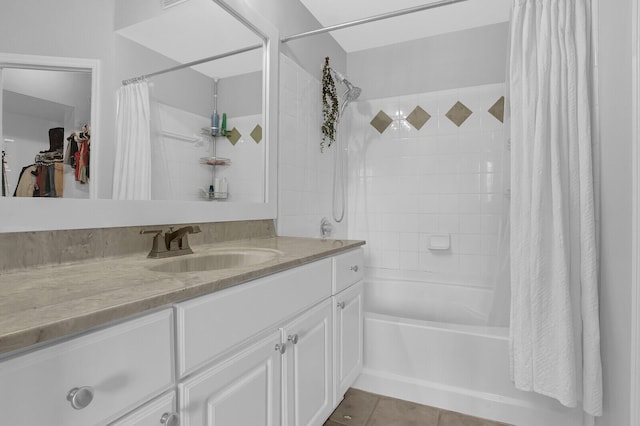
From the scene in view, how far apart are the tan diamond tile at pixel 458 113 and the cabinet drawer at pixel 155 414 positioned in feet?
8.14

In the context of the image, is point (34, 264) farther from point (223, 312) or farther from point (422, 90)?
point (422, 90)

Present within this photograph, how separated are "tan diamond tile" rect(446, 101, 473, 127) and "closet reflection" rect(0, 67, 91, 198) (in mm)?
2279

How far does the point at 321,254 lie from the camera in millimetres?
1345

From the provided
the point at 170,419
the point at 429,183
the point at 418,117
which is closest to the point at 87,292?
the point at 170,419

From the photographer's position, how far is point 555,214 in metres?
1.51

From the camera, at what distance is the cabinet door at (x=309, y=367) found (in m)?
1.15

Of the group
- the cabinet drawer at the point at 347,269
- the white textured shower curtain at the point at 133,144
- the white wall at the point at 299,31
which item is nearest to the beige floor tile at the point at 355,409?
the cabinet drawer at the point at 347,269

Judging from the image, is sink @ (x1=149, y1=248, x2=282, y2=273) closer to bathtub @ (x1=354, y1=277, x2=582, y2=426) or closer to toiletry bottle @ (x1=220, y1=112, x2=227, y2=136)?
toiletry bottle @ (x1=220, y1=112, x2=227, y2=136)

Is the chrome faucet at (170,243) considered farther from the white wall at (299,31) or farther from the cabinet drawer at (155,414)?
the white wall at (299,31)

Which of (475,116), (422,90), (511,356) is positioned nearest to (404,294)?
(511,356)

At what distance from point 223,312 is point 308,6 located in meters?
2.14

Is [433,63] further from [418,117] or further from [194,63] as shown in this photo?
[194,63]

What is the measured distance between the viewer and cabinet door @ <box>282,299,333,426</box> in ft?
3.79

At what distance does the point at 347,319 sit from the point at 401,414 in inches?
24.4
